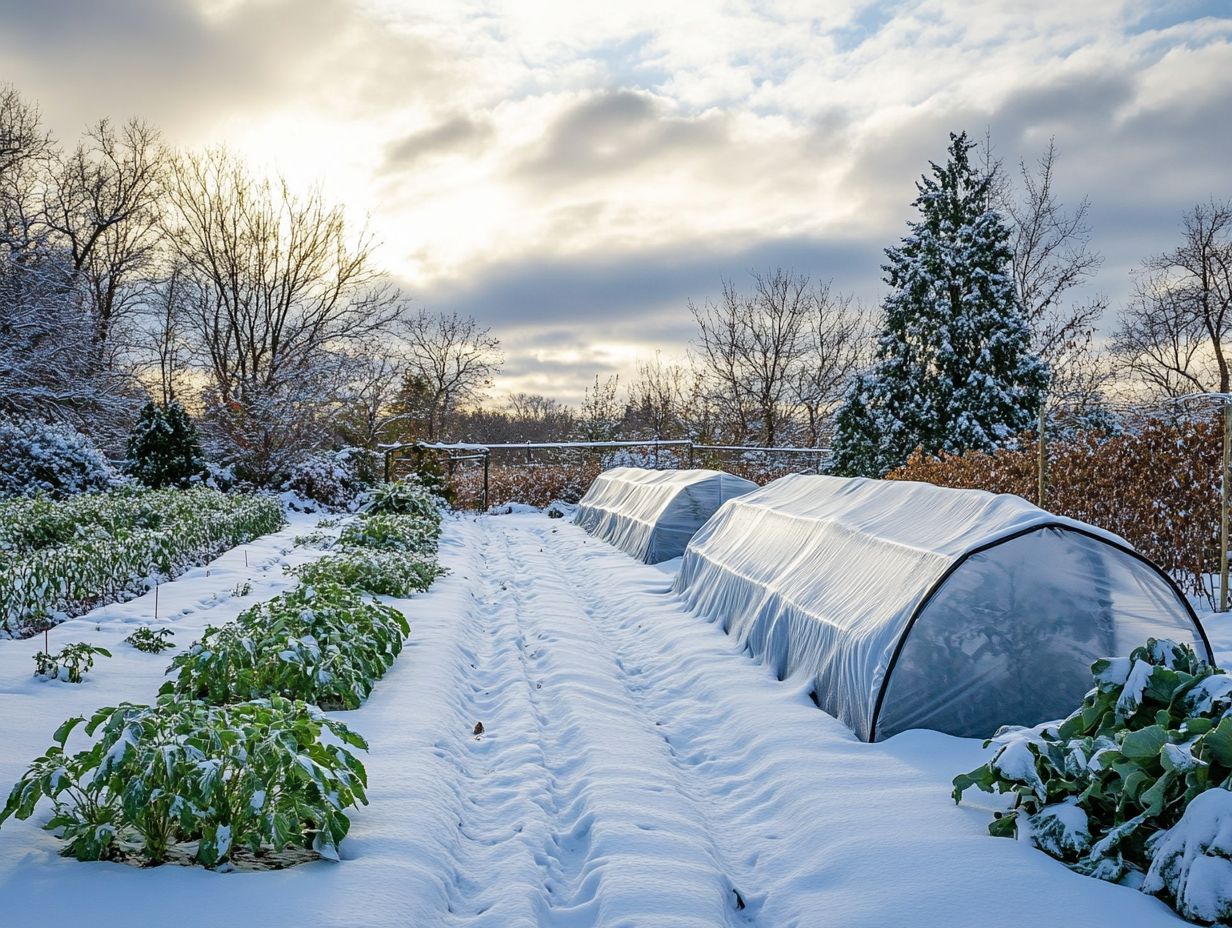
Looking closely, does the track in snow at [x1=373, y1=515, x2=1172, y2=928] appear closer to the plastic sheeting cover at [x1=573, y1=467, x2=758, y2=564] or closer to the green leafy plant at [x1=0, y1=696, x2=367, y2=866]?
the green leafy plant at [x1=0, y1=696, x2=367, y2=866]

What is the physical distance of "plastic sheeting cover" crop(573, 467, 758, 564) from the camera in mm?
11875

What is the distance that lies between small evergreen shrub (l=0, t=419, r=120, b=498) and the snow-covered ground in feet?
30.1

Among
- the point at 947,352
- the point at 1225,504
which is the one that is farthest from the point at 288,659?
the point at 947,352

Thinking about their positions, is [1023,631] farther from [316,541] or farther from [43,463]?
[43,463]

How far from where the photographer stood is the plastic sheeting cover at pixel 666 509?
11875 millimetres

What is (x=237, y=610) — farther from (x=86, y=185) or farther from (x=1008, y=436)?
(x=86, y=185)

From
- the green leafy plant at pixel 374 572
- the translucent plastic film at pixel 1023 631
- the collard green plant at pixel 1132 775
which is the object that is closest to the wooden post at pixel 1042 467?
the translucent plastic film at pixel 1023 631

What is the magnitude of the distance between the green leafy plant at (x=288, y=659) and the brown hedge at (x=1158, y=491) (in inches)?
276

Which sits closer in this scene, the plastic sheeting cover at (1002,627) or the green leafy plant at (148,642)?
the plastic sheeting cover at (1002,627)

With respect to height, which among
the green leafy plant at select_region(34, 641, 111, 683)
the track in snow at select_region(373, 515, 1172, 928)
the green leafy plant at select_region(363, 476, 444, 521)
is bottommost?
the track in snow at select_region(373, 515, 1172, 928)

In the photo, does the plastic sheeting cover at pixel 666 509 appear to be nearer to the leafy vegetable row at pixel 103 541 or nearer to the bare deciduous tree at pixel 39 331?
the leafy vegetable row at pixel 103 541

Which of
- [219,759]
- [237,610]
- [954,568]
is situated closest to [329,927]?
[219,759]

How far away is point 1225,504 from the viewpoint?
7297 mm

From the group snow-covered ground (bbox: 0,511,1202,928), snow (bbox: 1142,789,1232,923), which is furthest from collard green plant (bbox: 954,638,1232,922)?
snow-covered ground (bbox: 0,511,1202,928)
